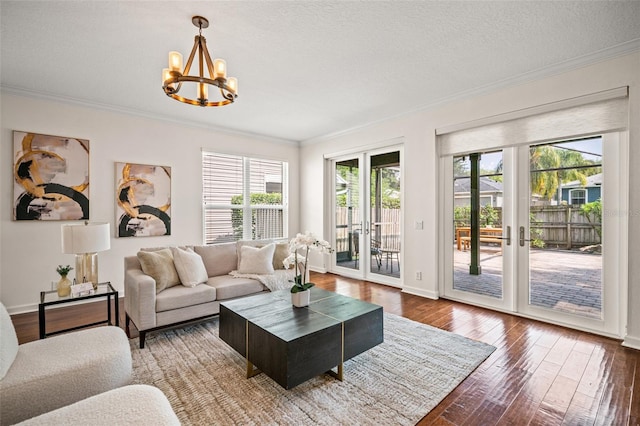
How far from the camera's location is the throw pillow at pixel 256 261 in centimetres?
370

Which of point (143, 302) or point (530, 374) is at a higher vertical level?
point (143, 302)

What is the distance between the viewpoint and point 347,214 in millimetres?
5836

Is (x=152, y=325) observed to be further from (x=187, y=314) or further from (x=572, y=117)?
(x=572, y=117)

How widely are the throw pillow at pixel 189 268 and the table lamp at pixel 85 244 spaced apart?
0.67 m

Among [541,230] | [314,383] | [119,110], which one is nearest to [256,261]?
[314,383]

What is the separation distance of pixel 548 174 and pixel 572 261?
3.23 feet

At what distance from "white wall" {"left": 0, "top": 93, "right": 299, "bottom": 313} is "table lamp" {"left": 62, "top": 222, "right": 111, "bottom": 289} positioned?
1.41 meters

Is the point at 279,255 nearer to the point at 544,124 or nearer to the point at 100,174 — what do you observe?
the point at 100,174

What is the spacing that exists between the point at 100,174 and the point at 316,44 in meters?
3.53

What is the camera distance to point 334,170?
6016 millimetres

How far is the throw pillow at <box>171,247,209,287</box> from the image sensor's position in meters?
3.18

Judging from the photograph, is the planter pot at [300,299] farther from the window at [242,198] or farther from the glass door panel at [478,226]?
the window at [242,198]

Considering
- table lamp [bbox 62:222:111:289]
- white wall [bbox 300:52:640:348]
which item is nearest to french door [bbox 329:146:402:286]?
white wall [bbox 300:52:640:348]

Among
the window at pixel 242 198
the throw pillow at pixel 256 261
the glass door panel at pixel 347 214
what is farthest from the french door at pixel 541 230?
the window at pixel 242 198
